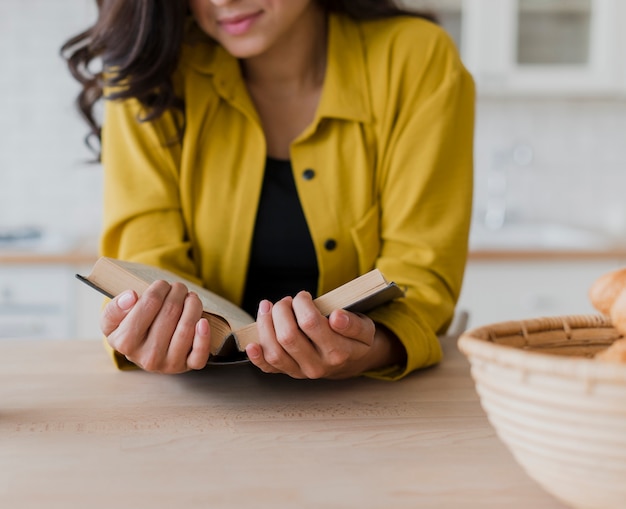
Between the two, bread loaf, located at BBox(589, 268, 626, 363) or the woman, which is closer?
bread loaf, located at BBox(589, 268, 626, 363)

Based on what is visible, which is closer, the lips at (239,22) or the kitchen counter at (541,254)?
the lips at (239,22)

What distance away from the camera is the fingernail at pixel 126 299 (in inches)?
38.7

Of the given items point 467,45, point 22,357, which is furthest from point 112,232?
point 467,45

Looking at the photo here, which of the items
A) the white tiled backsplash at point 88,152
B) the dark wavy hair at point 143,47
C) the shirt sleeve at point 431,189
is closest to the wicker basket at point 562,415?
the shirt sleeve at point 431,189

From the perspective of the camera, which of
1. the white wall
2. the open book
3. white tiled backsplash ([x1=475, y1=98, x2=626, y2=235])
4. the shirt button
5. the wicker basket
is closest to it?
the wicker basket

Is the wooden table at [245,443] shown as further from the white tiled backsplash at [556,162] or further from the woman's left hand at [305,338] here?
the white tiled backsplash at [556,162]

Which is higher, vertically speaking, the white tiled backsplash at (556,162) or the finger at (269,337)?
the finger at (269,337)

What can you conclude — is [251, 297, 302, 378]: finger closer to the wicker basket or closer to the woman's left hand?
the woman's left hand

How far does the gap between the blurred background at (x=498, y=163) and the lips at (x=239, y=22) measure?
1.35 m

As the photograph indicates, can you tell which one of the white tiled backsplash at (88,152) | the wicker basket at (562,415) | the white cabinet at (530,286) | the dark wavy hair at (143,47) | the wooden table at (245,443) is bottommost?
the white cabinet at (530,286)

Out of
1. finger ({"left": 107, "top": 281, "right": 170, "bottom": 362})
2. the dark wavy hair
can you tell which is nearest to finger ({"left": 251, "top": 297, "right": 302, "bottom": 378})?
finger ({"left": 107, "top": 281, "right": 170, "bottom": 362})

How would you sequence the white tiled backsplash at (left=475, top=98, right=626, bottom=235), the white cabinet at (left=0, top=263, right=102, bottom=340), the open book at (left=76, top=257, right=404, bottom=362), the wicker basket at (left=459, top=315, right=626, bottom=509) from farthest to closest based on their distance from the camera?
the white tiled backsplash at (left=475, top=98, right=626, bottom=235) → the white cabinet at (left=0, top=263, right=102, bottom=340) → the open book at (left=76, top=257, right=404, bottom=362) → the wicker basket at (left=459, top=315, right=626, bottom=509)

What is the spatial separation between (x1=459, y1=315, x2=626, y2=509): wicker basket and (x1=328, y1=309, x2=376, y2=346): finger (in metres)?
0.30

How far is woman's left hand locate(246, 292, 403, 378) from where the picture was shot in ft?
3.17
